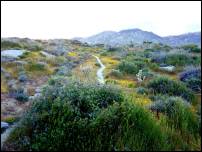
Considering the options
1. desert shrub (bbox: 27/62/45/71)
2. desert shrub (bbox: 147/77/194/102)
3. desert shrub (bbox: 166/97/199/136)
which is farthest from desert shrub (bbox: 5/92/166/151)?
desert shrub (bbox: 27/62/45/71)

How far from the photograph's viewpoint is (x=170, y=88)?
39.3ft

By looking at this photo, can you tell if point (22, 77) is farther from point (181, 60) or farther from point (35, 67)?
point (181, 60)

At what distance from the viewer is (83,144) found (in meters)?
6.33

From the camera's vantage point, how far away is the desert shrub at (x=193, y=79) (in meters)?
13.3

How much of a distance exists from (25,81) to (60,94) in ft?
11.6

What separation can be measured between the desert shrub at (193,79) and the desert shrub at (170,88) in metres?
1.19

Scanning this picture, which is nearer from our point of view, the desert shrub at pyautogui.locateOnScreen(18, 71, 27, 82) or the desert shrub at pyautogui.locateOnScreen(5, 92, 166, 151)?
the desert shrub at pyautogui.locateOnScreen(5, 92, 166, 151)

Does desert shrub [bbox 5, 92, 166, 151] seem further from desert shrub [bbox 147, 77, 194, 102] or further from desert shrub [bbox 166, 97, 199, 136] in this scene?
desert shrub [bbox 147, 77, 194, 102]

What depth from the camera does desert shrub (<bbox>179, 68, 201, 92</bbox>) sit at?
13.3 metres

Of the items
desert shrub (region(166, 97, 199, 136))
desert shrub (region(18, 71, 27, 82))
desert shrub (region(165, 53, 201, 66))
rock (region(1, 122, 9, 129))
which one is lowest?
desert shrub (region(165, 53, 201, 66))

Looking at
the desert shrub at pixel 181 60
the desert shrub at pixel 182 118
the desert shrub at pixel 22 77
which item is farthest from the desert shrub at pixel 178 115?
the desert shrub at pixel 181 60

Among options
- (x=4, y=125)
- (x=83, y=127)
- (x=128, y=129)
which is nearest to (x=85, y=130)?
(x=83, y=127)

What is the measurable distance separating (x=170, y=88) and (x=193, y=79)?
2381mm

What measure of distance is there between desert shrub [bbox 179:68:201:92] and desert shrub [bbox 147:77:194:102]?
1.19 metres
